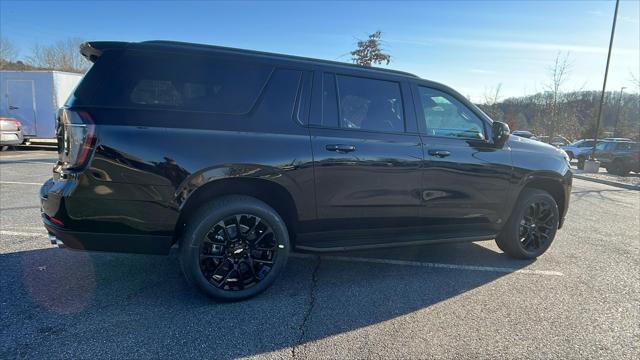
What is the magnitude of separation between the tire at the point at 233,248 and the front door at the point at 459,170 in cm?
154

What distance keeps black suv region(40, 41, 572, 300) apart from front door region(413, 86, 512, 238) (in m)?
0.01

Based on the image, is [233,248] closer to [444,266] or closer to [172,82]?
[172,82]

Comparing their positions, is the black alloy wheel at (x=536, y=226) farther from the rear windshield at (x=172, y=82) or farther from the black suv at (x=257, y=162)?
the rear windshield at (x=172, y=82)

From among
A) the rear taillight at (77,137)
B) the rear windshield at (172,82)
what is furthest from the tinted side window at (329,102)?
the rear taillight at (77,137)

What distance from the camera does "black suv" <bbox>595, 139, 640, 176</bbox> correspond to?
55.2 feet

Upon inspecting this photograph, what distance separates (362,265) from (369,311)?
39.3 inches

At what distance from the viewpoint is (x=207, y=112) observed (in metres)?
2.86

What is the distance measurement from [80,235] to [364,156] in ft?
7.65

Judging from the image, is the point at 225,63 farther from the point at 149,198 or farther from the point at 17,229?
the point at 17,229

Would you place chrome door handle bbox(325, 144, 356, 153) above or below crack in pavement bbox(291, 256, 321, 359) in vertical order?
above

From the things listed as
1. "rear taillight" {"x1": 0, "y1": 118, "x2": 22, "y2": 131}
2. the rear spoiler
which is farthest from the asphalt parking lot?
"rear taillight" {"x1": 0, "y1": 118, "x2": 22, "y2": 131}

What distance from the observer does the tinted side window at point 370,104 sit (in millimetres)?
3352

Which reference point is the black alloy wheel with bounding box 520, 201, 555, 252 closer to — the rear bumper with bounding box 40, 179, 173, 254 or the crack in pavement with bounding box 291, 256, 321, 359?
the crack in pavement with bounding box 291, 256, 321, 359

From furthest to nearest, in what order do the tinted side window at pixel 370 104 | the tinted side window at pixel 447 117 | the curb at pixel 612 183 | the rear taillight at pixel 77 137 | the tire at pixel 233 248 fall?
the curb at pixel 612 183
the tinted side window at pixel 447 117
the tinted side window at pixel 370 104
the tire at pixel 233 248
the rear taillight at pixel 77 137
